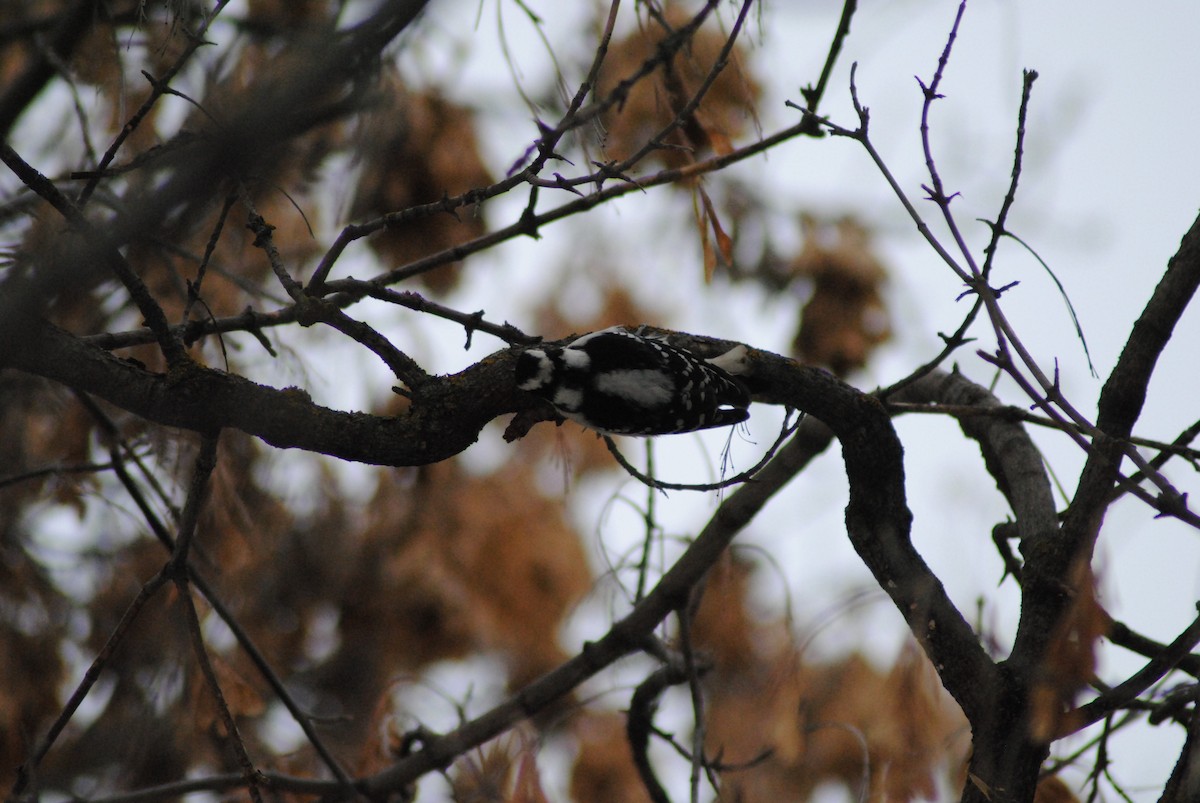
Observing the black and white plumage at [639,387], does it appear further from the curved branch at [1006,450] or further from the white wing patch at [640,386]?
the curved branch at [1006,450]

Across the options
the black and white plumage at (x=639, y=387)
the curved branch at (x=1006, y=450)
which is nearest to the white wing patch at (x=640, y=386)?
the black and white plumage at (x=639, y=387)

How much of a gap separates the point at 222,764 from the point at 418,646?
4.76ft

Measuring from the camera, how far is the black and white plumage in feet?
7.98

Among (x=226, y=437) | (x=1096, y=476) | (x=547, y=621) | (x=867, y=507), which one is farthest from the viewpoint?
(x=547, y=621)

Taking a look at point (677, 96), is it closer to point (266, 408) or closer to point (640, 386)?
point (640, 386)

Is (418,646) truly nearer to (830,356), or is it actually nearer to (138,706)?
(138,706)

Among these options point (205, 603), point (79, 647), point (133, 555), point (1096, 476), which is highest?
point (133, 555)

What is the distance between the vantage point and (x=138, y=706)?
4.28m

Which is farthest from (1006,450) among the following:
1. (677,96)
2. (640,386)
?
(677,96)

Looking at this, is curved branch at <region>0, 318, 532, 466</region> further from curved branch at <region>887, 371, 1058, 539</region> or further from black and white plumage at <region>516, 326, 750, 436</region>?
curved branch at <region>887, 371, 1058, 539</region>

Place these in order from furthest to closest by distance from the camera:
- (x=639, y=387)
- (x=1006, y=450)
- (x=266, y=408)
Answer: (x=639, y=387) → (x=1006, y=450) → (x=266, y=408)

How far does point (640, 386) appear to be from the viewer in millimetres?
2619

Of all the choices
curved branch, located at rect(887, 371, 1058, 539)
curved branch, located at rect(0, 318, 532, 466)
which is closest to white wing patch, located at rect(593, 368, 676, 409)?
curved branch, located at rect(887, 371, 1058, 539)

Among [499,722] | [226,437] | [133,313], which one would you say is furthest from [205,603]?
[133,313]
